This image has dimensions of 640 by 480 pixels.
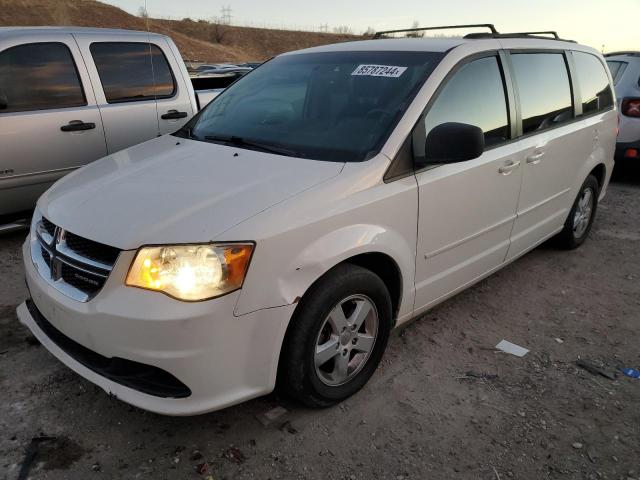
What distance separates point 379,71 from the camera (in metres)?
3.11

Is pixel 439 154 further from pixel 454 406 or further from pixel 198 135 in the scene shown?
pixel 198 135

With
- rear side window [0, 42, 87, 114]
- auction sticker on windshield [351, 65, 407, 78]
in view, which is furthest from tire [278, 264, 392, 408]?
rear side window [0, 42, 87, 114]

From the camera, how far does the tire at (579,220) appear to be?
188 inches

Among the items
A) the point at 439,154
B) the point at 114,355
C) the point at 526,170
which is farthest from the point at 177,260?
the point at 526,170

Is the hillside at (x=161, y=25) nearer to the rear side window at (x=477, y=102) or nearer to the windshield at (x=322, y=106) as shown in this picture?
the windshield at (x=322, y=106)

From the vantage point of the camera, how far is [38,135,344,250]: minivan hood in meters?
2.22

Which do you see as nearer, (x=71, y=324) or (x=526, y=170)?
(x=71, y=324)

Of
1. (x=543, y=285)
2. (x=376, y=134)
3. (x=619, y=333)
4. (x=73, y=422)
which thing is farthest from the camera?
(x=543, y=285)

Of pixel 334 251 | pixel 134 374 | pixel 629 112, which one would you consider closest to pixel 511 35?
pixel 334 251

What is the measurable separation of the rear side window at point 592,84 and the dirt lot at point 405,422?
6.46ft

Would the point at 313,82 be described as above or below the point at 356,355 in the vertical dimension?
above

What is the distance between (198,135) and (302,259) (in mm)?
1465

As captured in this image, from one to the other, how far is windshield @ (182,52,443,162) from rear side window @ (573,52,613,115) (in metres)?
2.09

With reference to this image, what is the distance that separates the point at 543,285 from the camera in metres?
4.31
